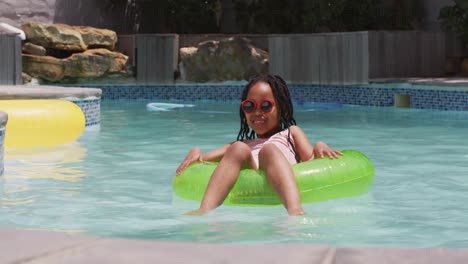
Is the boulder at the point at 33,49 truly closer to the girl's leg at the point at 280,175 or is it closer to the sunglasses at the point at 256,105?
the sunglasses at the point at 256,105

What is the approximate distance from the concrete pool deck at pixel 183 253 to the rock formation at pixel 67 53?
1369 cm

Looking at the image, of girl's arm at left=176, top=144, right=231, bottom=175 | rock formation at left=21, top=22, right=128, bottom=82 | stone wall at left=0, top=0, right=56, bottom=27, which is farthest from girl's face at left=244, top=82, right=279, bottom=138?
stone wall at left=0, top=0, right=56, bottom=27

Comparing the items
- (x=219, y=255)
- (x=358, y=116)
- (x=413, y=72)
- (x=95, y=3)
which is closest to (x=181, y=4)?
(x=95, y=3)

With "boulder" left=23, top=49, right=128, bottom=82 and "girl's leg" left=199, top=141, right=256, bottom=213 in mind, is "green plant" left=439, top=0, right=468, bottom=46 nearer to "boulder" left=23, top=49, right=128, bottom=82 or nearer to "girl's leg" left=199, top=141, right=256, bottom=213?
"boulder" left=23, top=49, right=128, bottom=82

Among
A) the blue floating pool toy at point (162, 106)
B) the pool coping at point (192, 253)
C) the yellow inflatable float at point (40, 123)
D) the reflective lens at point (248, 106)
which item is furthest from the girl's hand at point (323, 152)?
the blue floating pool toy at point (162, 106)

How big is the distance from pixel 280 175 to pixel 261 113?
2.20 ft

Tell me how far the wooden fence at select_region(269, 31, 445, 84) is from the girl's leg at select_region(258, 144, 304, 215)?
990 cm

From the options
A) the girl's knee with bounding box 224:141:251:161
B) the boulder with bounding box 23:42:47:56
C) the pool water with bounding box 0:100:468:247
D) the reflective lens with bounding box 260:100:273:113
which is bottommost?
the pool water with bounding box 0:100:468:247

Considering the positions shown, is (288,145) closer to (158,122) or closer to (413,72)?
(158,122)

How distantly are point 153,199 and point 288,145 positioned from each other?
96 cm

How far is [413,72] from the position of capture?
1484cm

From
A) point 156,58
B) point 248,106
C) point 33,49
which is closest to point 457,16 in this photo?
point 156,58

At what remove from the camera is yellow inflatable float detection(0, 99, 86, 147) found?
822 centimetres

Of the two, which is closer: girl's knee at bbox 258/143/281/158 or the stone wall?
girl's knee at bbox 258/143/281/158
